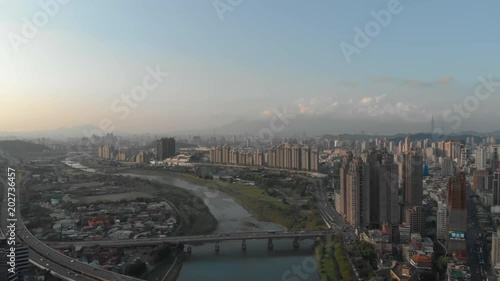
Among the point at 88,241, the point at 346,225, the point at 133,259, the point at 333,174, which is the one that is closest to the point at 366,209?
the point at 346,225

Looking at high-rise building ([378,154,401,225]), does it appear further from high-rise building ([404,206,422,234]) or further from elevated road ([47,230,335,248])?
elevated road ([47,230,335,248])

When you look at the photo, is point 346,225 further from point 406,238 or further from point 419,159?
point 419,159

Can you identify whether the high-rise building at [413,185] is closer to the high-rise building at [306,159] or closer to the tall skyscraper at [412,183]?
the tall skyscraper at [412,183]

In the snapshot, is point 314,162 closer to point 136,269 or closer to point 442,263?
point 442,263

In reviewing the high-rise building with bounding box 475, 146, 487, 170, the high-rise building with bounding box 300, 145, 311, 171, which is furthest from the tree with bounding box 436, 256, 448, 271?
the high-rise building with bounding box 300, 145, 311, 171

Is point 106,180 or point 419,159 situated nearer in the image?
point 419,159

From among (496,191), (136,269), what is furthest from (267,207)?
(496,191)

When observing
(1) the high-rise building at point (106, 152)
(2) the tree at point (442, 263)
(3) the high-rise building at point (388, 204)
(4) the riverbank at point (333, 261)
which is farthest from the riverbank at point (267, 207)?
(1) the high-rise building at point (106, 152)
